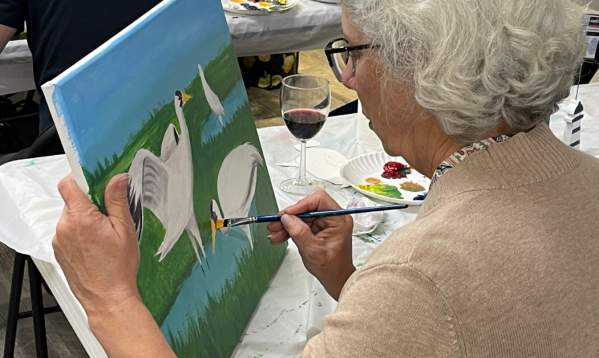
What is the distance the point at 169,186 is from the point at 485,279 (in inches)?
17.0

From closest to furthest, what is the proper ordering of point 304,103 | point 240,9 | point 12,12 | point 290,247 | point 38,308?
point 290,247, point 304,103, point 38,308, point 12,12, point 240,9

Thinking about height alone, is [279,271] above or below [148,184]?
below

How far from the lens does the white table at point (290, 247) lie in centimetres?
112

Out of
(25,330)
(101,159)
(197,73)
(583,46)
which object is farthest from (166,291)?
(25,330)

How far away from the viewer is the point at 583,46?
93 cm

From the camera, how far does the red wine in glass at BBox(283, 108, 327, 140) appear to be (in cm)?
146

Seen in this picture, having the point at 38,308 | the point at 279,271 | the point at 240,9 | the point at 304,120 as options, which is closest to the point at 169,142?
the point at 279,271

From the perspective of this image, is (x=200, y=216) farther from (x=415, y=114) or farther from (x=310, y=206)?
(x=415, y=114)

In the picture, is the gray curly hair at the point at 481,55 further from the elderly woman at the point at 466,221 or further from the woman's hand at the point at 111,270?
the woman's hand at the point at 111,270

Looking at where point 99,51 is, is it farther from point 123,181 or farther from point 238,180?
point 238,180

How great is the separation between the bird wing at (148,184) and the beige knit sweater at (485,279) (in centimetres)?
27

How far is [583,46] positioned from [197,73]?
1.76ft

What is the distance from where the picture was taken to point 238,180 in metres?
1.21

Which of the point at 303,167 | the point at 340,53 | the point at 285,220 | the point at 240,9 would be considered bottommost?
the point at 240,9
